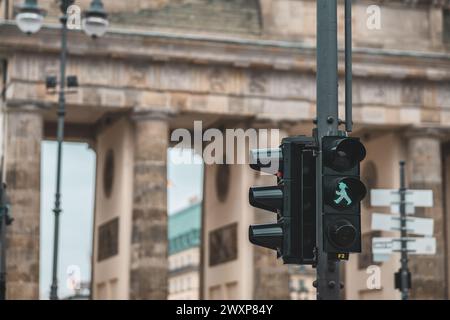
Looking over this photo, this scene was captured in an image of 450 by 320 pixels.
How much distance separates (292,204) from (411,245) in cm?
1691

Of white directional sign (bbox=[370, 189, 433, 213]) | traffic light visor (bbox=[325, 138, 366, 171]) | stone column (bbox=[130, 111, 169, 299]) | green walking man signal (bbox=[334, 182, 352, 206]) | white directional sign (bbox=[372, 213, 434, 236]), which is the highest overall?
stone column (bbox=[130, 111, 169, 299])

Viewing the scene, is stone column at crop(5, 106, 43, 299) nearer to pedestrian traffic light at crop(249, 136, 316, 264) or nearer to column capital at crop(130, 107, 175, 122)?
column capital at crop(130, 107, 175, 122)

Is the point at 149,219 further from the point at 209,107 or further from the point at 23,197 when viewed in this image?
the point at 209,107

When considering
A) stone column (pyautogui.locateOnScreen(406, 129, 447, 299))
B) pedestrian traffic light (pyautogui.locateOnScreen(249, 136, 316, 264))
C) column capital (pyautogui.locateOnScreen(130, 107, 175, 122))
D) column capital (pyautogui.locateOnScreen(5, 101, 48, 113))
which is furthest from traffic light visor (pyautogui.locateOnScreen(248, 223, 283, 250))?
stone column (pyautogui.locateOnScreen(406, 129, 447, 299))

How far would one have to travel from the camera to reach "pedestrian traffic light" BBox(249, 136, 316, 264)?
41.6 ft

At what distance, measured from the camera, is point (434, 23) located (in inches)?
2151

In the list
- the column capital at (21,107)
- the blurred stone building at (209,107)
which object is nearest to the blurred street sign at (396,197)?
the blurred stone building at (209,107)

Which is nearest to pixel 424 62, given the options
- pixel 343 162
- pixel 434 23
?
pixel 434 23

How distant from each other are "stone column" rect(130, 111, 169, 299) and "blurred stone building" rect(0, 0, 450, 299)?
0.05 metres

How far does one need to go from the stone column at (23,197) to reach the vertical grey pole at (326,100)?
35.3m

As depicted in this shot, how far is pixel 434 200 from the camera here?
52.3 meters
